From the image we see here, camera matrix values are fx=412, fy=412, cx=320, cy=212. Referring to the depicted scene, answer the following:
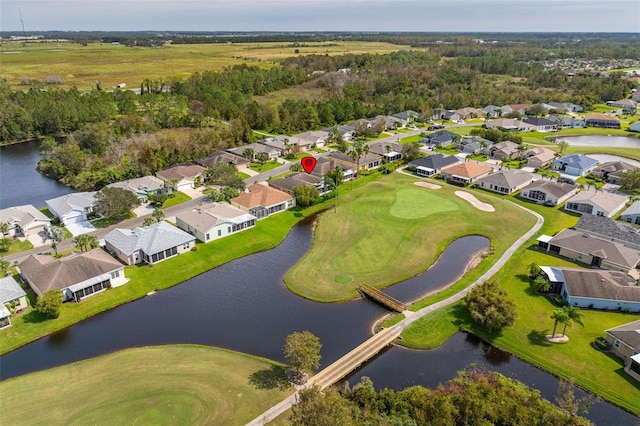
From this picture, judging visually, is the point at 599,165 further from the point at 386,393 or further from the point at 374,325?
the point at 386,393

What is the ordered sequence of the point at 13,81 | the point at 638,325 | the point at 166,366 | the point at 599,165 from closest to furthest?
the point at 166,366, the point at 638,325, the point at 599,165, the point at 13,81

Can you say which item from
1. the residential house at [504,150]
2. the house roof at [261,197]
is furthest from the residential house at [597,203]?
the house roof at [261,197]

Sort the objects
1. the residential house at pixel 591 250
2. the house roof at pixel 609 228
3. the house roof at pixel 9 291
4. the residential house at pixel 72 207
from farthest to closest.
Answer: the residential house at pixel 72 207 < the house roof at pixel 609 228 < the residential house at pixel 591 250 < the house roof at pixel 9 291

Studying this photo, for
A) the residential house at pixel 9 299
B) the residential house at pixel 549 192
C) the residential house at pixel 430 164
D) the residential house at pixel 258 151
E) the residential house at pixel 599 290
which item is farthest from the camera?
the residential house at pixel 258 151

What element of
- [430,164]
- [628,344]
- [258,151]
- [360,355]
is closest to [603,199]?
[430,164]

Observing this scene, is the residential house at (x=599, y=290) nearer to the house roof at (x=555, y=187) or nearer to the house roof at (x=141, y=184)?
the house roof at (x=555, y=187)

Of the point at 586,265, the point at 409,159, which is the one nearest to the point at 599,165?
the point at 409,159

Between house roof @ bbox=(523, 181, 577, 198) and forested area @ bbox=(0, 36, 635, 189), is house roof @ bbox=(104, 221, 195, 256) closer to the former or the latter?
forested area @ bbox=(0, 36, 635, 189)
